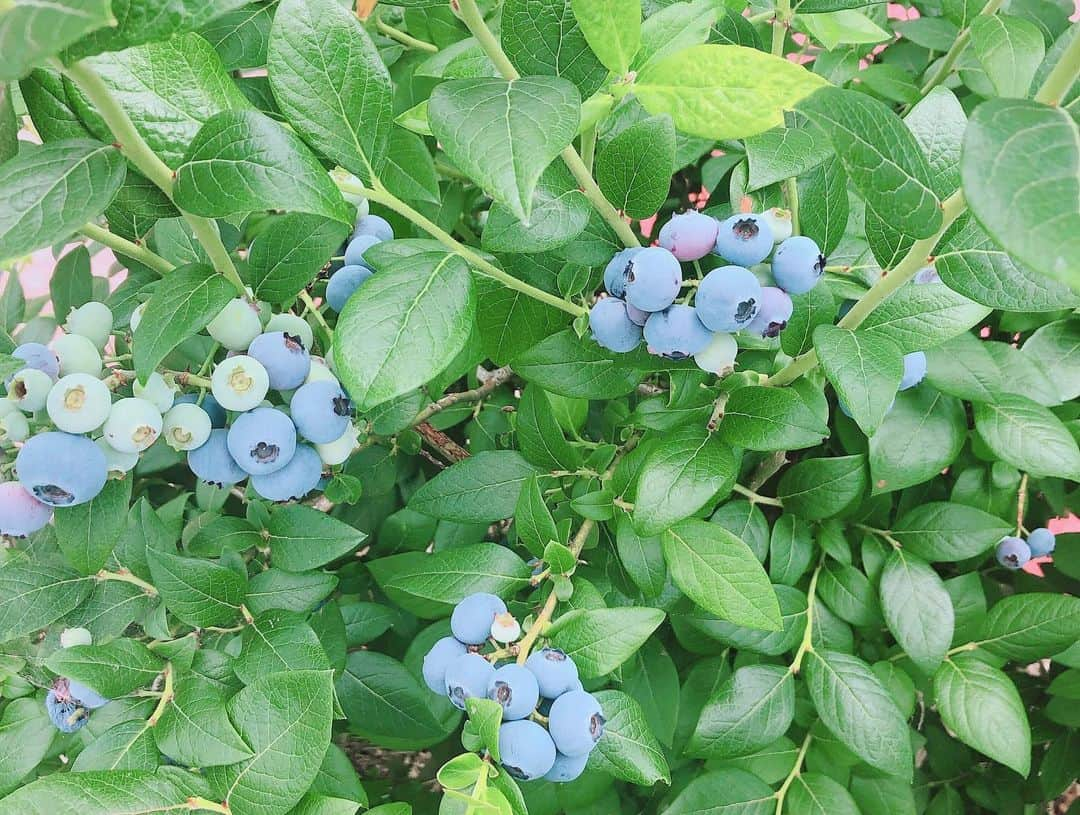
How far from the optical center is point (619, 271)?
2.35 feet

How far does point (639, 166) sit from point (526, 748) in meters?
0.46

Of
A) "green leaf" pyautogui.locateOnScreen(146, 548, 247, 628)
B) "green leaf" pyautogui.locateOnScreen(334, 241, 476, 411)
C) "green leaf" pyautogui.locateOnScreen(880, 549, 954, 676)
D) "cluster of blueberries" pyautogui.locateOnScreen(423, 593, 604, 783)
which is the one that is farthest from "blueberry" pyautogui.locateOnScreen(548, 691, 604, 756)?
"green leaf" pyautogui.locateOnScreen(880, 549, 954, 676)

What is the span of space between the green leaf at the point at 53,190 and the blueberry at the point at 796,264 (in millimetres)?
476

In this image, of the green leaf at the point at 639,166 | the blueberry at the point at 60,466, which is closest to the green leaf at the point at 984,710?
the green leaf at the point at 639,166

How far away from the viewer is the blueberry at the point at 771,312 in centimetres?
66

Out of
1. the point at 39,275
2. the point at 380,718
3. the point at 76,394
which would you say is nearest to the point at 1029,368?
the point at 380,718

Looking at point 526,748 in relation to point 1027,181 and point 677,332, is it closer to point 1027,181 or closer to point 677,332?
point 677,332

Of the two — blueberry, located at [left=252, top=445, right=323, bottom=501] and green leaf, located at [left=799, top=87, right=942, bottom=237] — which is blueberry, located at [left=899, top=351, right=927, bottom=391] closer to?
green leaf, located at [left=799, top=87, right=942, bottom=237]

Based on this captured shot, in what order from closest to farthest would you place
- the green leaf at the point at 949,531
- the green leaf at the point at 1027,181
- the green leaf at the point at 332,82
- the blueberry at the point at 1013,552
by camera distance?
the green leaf at the point at 1027,181, the green leaf at the point at 332,82, the green leaf at the point at 949,531, the blueberry at the point at 1013,552

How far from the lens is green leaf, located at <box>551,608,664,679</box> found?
72cm

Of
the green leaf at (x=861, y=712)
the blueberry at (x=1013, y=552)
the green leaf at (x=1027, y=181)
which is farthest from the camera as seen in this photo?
the blueberry at (x=1013, y=552)

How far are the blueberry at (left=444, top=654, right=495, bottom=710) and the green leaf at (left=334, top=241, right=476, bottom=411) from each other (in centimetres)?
24

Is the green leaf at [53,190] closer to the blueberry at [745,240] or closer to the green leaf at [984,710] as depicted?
the blueberry at [745,240]

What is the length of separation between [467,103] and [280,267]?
0.27 metres
